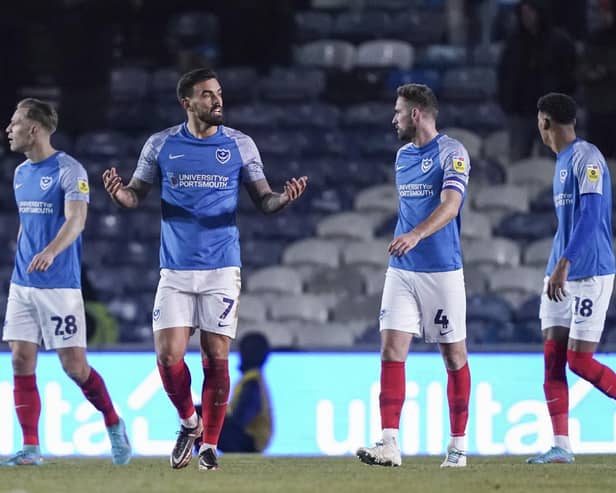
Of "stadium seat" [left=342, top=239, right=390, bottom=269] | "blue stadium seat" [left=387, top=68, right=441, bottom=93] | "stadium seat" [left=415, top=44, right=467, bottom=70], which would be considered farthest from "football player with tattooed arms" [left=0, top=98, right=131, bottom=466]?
"stadium seat" [left=415, top=44, right=467, bottom=70]

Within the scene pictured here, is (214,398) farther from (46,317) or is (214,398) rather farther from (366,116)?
(366,116)

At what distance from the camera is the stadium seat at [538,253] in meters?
14.4

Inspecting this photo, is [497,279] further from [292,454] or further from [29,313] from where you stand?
[29,313]

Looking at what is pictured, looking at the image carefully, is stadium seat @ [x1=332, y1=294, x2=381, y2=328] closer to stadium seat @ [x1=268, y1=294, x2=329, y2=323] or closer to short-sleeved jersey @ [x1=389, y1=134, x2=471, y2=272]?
stadium seat @ [x1=268, y1=294, x2=329, y2=323]

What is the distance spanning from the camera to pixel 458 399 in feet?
28.0

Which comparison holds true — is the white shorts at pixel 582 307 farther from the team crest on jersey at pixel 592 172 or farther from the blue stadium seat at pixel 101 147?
the blue stadium seat at pixel 101 147

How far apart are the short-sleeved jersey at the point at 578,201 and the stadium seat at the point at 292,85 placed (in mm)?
8527

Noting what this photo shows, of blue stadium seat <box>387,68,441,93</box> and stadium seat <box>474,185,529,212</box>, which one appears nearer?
stadium seat <box>474,185,529,212</box>

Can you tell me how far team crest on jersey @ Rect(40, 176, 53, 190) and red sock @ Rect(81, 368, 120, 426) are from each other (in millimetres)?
1117

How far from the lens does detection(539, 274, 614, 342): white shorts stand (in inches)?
344

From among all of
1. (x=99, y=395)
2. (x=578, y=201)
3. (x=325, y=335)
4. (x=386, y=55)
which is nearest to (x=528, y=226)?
(x=325, y=335)

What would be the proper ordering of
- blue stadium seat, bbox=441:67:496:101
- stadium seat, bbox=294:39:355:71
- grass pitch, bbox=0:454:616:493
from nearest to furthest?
grass pitch, bbox=0:454:616:493 → blue stadium seat, bbox=441:67:496:101 → stadium seat, bbox=294:39:355:71

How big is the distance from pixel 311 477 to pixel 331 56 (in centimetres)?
1051

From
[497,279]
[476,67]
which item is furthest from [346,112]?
[497,279]
